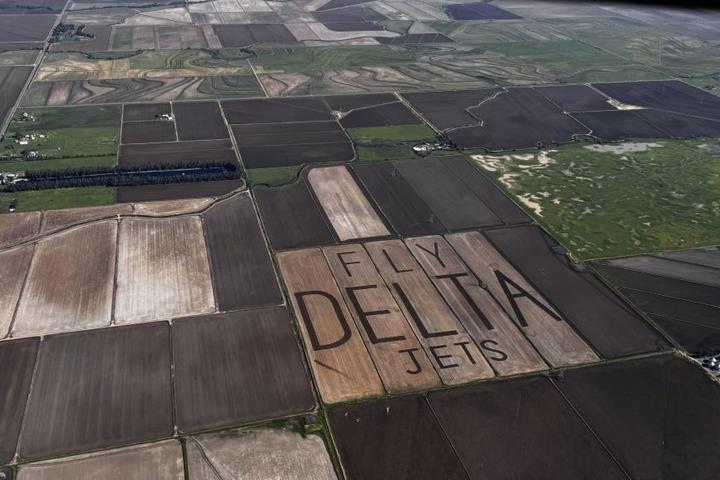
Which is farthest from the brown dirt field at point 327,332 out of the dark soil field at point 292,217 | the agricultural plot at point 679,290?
the agricultural plot at point 679,290

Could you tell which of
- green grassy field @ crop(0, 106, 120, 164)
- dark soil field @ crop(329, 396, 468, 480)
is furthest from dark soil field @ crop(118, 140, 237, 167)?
dark soil field @ crop(329, 396, 468, 480)

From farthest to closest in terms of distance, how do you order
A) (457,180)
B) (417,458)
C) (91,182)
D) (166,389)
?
(457,180), (91,182), (166,389), (417,458)

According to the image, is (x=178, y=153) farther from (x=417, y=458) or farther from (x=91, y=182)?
(x=417, y=458)

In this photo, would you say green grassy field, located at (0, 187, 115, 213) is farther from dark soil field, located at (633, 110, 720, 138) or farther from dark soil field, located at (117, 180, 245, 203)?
dark soil field, located at (633, 110, 720, 138)

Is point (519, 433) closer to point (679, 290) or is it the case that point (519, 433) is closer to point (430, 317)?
point (430, 317)

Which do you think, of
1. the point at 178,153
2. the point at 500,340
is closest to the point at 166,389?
the point at 500,340

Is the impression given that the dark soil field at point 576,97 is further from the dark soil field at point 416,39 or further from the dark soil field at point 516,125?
the dark soil field at point 416,39
